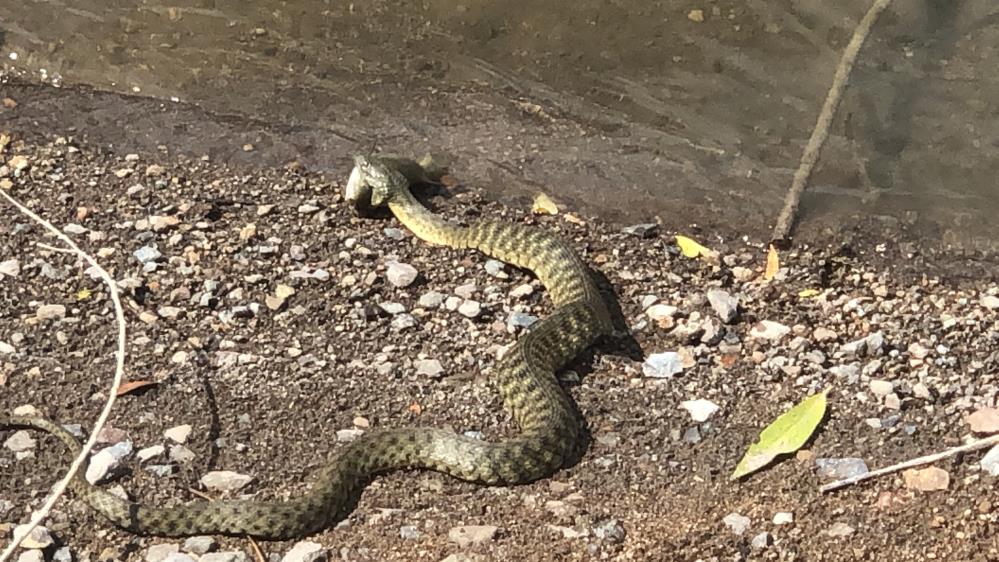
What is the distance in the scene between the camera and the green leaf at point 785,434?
20.5ft

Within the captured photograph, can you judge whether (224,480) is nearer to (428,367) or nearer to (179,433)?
(179,433)

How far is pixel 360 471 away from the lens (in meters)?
6.25

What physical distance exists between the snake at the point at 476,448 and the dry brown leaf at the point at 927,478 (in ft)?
5.14

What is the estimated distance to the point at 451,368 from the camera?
7129 millimetres

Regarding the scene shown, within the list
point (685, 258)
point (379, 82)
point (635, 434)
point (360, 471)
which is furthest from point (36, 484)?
point (379, 82)

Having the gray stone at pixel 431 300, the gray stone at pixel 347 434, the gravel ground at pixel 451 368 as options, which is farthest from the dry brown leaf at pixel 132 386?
the gray stone at pixel 431 300

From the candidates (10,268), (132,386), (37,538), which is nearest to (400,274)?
(132,386)

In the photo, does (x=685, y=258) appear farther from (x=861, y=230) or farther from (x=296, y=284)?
(x=296, y=284)

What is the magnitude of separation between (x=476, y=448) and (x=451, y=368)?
91 cm

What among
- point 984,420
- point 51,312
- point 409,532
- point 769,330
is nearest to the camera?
point 409,532

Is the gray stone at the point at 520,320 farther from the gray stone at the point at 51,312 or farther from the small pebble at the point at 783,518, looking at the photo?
the gray stone at the point at 51,312

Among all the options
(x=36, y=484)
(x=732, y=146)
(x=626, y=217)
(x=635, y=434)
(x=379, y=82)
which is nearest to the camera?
(x=36, y=484)

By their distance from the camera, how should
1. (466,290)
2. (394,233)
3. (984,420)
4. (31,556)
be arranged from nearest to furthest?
(31,556), (984,420), (466,290), (394,233)

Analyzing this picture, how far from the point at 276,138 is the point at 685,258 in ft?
10.9
